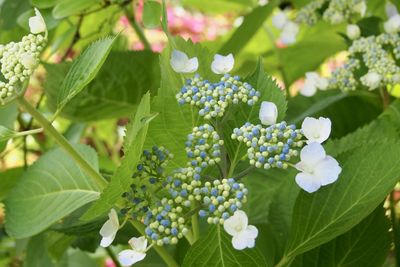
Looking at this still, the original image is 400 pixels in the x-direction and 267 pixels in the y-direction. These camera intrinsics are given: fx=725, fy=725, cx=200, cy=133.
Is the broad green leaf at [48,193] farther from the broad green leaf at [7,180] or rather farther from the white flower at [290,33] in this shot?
the white flower at [290,33]

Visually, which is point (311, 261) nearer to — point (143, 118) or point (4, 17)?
point (143, 118)

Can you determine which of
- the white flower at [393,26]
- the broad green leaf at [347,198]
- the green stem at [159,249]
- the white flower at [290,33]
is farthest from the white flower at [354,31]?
the green stem at [159,249]

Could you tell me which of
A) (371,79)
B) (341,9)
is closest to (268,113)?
(371,79)

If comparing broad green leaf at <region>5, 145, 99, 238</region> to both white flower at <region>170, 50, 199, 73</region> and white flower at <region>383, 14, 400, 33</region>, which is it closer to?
white flower at <region>170, 50, 199, 73</region>

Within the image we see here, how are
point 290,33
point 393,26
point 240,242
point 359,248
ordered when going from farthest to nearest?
point 290,33
point 393,26
point 359,248
point 240,242

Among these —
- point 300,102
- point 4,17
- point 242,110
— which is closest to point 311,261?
point 242,110

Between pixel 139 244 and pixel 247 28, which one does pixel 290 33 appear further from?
pixel 139 244
